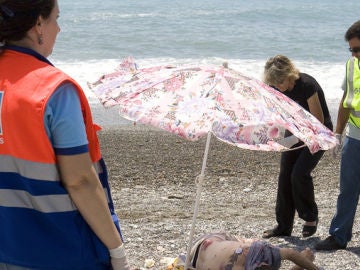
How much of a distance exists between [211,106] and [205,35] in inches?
962

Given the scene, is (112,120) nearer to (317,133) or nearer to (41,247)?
(317,133)

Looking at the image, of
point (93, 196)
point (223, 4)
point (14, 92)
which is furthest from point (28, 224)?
point (223, 4)

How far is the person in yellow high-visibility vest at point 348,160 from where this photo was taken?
5848mm

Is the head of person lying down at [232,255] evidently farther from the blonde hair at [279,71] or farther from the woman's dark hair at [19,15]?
the woman's dark hair at [19,15]

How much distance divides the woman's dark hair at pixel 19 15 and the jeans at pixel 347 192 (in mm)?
3896

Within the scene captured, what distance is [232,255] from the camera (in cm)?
483

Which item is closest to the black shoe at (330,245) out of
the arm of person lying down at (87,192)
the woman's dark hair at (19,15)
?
the arm of person lying down at (87,192)

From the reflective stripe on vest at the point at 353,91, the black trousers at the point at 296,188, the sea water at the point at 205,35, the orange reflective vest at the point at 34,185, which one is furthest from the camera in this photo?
the sea water at the point at 205,35

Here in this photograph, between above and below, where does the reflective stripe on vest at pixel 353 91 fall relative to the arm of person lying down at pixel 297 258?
above

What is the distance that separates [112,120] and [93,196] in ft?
37.0

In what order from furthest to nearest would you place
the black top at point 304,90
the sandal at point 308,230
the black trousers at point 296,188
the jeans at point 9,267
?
the sandal at point 308,230 → the black trousers at point 296,188 → the black top at point 304,90 → the jeans at point 9,267

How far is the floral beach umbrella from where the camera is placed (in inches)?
148

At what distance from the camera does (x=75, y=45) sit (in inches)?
1006

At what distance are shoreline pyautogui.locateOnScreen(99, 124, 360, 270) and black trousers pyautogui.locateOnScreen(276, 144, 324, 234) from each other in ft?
0.65
